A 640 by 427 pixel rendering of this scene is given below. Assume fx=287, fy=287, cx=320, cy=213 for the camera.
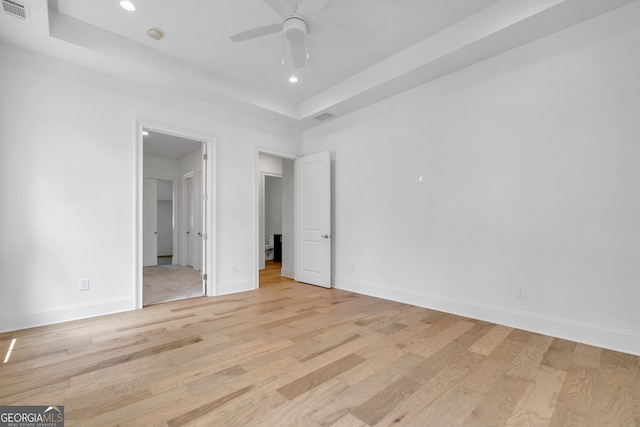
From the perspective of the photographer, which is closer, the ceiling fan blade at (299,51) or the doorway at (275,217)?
A: the ceiling fan blade at (299,51)

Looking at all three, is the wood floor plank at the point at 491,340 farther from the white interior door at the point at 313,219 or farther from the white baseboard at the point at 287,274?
the white baseboard at the point at 287,274

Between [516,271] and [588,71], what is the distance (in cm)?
199

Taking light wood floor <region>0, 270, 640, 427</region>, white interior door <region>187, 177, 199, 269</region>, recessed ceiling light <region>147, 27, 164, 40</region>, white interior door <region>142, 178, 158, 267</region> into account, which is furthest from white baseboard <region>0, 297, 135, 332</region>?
white interior door <region>142, 178, 158, 267</region>

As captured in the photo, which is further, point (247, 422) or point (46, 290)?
point (46, 290)

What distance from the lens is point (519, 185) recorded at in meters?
3.00

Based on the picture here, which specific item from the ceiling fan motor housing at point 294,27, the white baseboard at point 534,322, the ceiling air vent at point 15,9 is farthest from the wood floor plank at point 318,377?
the ceiling air vent at point 15,9

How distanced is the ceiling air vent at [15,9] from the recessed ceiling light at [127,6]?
28.6 inches

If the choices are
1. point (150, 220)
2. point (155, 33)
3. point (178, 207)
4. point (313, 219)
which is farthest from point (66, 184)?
point (150, 220)

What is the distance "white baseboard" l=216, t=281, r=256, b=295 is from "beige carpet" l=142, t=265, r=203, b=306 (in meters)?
0.32

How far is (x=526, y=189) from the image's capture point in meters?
2.96

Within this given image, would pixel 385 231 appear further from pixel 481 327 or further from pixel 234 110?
pixel 234 110

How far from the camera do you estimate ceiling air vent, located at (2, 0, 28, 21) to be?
7.76ft

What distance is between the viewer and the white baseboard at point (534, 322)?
7.96 feet

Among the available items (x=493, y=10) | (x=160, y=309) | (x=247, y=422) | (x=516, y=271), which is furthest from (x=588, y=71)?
(x=160, y=309)
